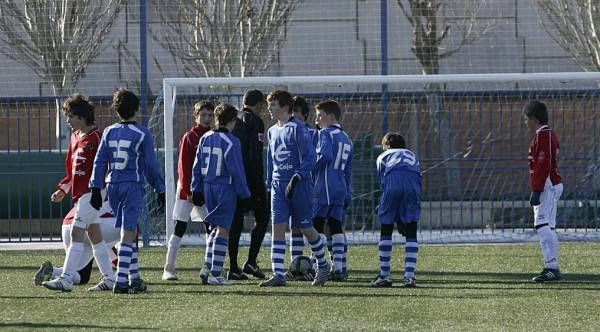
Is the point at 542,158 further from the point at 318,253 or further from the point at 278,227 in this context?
the point at 278,227

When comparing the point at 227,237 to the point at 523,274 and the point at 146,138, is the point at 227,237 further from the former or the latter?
the point at 523,274

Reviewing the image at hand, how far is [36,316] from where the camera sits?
10.7 meters

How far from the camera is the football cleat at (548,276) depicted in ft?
44.4

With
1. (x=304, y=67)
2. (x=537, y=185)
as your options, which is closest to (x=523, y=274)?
(x=537, y=185)

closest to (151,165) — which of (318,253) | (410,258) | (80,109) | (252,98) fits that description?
(80,109)

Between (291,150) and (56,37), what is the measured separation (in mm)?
10344

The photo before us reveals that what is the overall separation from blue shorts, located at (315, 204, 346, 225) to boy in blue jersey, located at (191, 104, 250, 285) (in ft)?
3.42

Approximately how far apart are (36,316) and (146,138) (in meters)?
2.25

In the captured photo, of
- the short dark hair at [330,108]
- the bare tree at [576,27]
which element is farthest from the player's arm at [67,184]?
the bare tree at [576,27]

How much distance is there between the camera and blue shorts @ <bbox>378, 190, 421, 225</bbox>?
13008 mm

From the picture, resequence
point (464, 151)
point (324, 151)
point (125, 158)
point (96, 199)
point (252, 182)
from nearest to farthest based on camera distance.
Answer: point (96, 199) < point (125, 158) < point (324, 151) < point (252, 182) < point (464, 151)

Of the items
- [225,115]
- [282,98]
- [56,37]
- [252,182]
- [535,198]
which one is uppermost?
[56,37]

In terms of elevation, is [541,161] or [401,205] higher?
[541,161]

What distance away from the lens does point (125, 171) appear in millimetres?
12266
